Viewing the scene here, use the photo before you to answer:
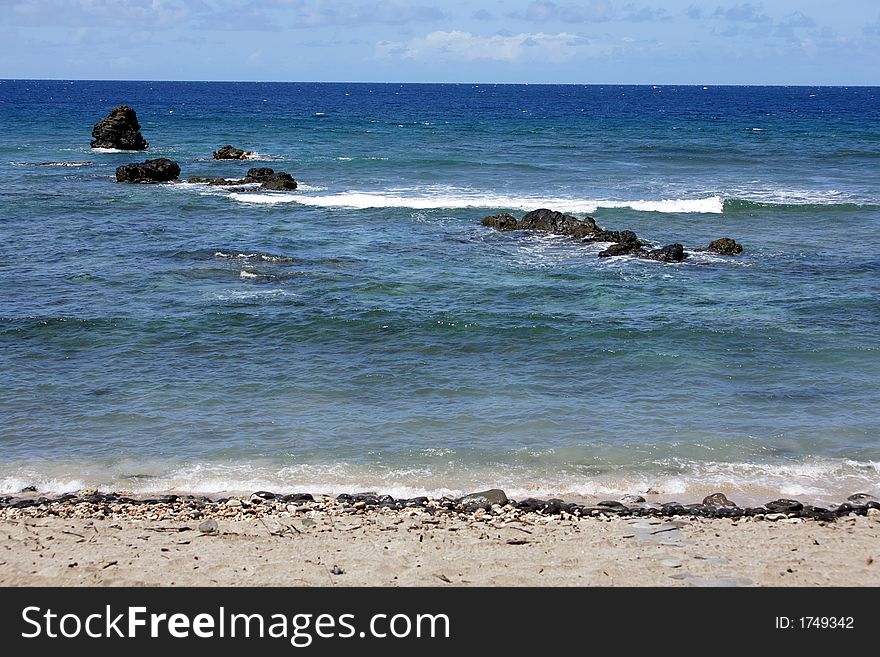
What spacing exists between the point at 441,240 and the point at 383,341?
11087mm

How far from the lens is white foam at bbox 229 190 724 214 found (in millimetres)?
36250

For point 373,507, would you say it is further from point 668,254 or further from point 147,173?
→ point 147,173

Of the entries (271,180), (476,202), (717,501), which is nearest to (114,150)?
(271,180)

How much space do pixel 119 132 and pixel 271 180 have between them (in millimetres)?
20420

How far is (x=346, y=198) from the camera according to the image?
126 ft

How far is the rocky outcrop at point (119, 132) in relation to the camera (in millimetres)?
56688

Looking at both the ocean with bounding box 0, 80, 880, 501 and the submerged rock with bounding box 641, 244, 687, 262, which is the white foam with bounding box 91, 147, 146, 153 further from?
the submerged rock with bounding box 641, 244, 687, 262

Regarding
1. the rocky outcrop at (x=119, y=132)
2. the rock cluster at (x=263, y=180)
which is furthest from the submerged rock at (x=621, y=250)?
the rocky outcrop at (x=119, y=132)

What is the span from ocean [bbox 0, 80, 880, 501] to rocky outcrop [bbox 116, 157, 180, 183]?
162 centimetres

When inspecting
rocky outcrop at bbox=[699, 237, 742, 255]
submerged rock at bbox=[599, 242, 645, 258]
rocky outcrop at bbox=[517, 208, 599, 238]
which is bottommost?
submerged rock at bbox=[599, 242, 645, 258]

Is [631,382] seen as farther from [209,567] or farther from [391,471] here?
[209,567]

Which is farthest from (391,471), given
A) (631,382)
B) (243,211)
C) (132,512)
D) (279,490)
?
(243,211)

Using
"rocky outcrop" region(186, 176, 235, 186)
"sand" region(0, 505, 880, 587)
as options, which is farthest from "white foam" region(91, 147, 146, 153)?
"sand" region(0, 505, 880, 587)

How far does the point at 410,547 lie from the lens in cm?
1023
